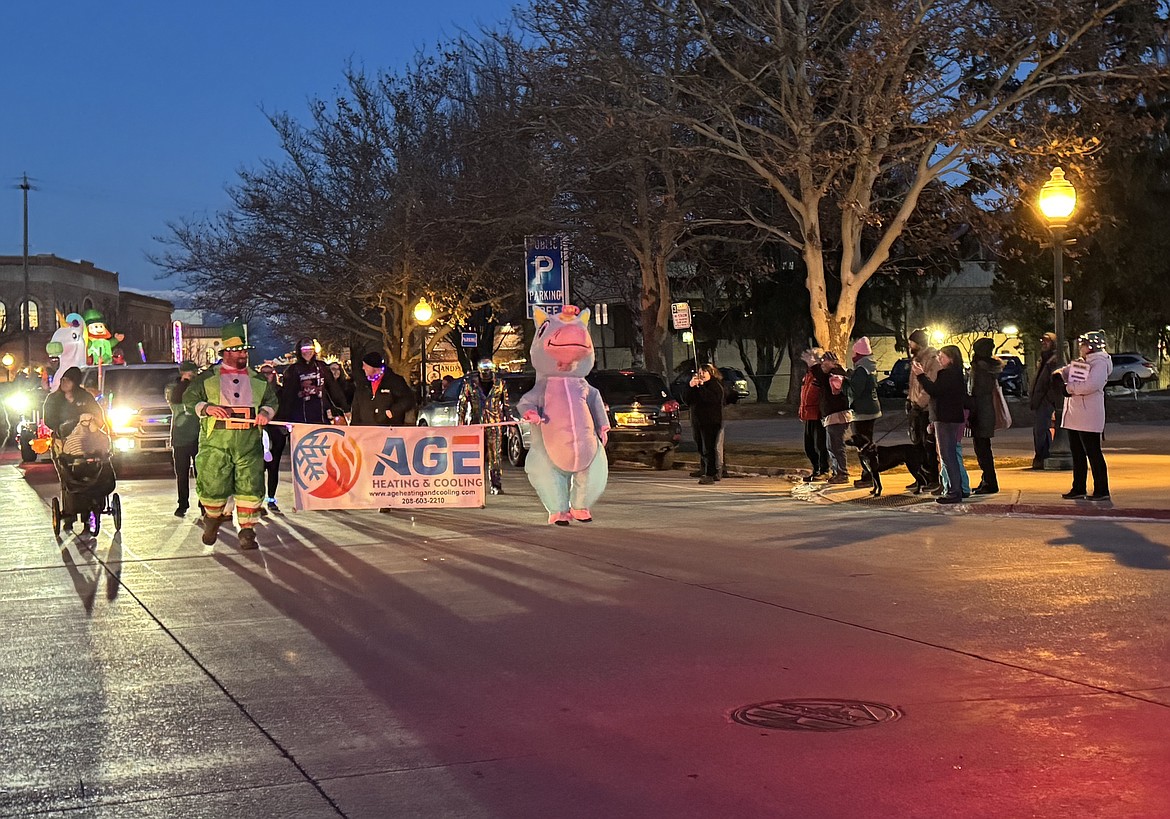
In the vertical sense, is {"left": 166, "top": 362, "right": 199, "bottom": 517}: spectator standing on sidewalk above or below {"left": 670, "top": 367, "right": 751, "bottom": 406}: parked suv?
below

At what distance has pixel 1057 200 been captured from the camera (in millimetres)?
19578

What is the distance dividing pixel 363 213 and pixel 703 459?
2501 centimetres

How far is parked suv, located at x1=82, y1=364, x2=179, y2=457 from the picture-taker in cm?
2462

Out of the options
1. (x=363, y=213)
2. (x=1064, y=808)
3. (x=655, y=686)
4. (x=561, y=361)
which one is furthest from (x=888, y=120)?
(x=363, y=213)

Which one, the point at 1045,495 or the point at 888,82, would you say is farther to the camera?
the point at 888,82

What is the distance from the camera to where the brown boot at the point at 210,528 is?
13.6 meters

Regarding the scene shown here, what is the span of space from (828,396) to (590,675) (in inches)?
476

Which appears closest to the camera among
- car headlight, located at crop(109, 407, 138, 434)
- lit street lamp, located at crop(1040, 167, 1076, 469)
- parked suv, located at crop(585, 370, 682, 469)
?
lit street lamp, located at crop(1040, 167, 1076, 469)

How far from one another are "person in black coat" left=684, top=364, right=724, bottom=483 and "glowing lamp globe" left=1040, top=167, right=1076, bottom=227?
502 cm

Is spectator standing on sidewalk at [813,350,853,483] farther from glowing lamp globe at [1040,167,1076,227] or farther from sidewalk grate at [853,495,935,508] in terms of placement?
glowing lamp globe at [1040,167,1076,227]

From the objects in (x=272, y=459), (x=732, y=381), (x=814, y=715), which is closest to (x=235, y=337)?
(x=272, y=459)

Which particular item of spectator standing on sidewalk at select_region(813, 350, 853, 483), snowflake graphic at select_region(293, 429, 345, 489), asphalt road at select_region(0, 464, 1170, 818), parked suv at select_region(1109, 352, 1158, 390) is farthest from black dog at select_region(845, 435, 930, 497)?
parked suv at select_region(1109, 352, 1158, 390)

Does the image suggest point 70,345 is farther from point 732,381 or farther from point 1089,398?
point 732,381

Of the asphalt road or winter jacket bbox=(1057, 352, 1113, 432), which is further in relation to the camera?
winter jacket bbox=(1057, 352, 1113, 432)
